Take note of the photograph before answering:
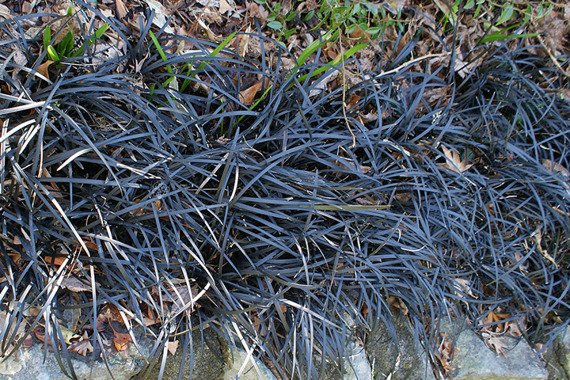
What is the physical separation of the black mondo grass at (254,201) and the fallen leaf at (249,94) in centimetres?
5

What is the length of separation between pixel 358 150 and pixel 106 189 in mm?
1159

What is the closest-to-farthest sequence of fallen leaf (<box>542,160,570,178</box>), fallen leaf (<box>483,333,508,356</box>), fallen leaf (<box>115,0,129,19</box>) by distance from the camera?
fallen leaf (<box>115,0,129,19</box>) < fallen leaf (<box>483,333,508,356</box>) < fallen leaf (<box>542,160,570,178</box>)

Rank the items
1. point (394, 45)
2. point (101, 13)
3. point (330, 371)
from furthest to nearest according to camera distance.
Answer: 1. point (394, 45)
2. point (330, 371)
3. point (101, 13)

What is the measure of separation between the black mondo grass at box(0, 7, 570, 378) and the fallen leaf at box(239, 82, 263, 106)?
0.16 ft

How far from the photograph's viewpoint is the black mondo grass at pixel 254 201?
200cm

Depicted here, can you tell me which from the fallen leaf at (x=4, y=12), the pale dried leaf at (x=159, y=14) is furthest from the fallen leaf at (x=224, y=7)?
the fallen leaf at (x=4, y=12)

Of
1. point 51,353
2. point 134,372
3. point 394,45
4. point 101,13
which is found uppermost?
point 101,13

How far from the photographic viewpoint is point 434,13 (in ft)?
9.94

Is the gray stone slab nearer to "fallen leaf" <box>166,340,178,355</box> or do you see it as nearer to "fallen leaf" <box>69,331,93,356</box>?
"fallen leaf" <box>166,340,178,355</box>

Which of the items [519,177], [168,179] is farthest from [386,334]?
[168,179]

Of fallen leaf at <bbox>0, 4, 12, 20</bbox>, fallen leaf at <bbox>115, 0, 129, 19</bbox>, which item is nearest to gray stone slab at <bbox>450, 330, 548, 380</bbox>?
fallen leaf at <bbox>115, 0, 129, 19</bbox>

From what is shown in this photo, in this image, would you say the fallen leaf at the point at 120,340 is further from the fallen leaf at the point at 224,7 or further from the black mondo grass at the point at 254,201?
the fallen leaf at the point at 224,7

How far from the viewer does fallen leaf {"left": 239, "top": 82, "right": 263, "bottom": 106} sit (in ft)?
7.96

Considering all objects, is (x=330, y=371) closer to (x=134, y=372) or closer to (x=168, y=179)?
(x=134, y=372)
